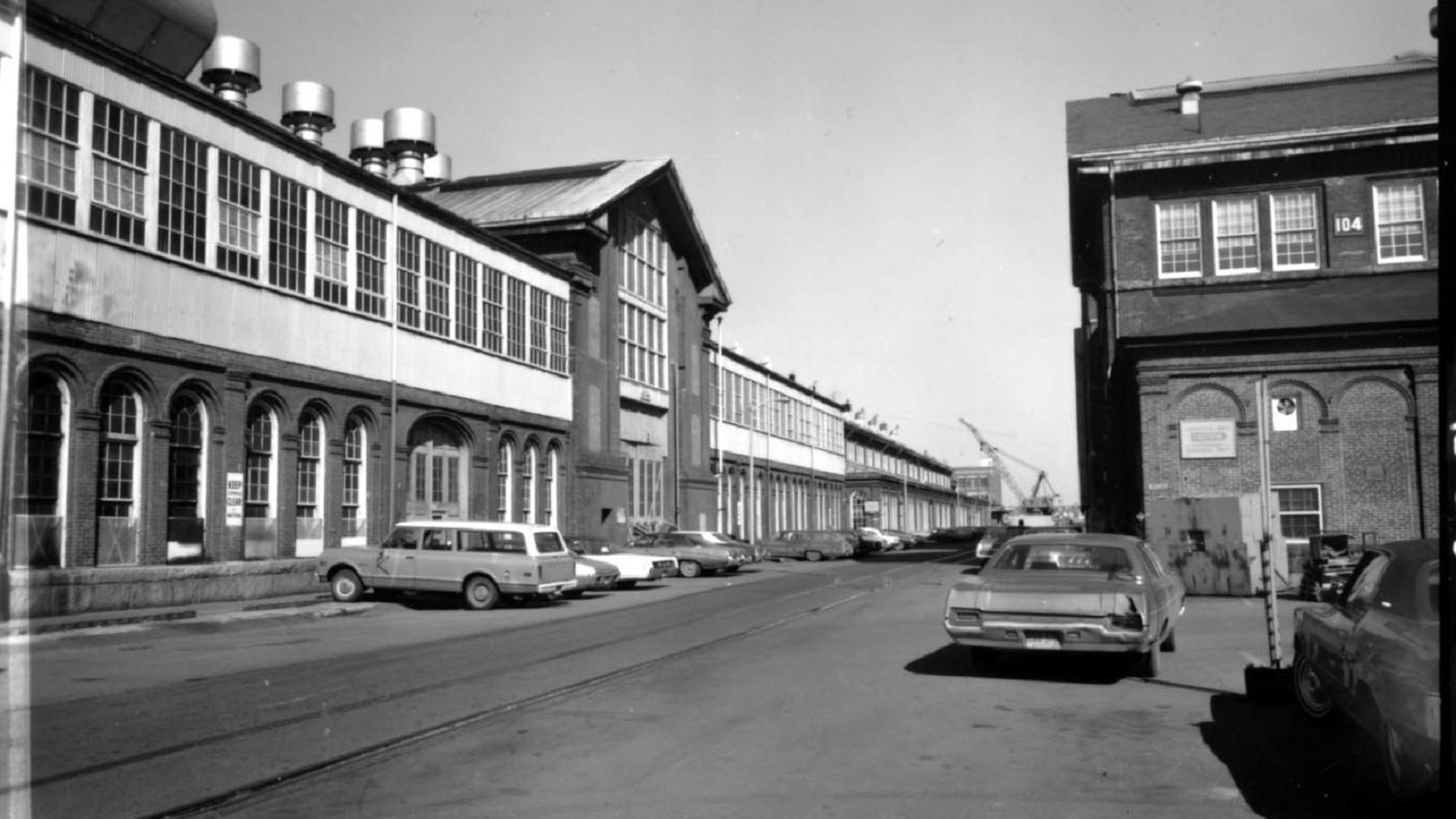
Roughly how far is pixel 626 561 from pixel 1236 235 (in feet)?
65.0

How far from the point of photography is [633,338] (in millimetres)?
48844

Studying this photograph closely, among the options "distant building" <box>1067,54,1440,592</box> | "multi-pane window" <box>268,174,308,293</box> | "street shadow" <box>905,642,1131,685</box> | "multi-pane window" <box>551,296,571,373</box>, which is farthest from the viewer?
"multi-pane window" <box>551,296,571,373</box>

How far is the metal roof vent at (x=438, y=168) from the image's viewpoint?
5169 cm

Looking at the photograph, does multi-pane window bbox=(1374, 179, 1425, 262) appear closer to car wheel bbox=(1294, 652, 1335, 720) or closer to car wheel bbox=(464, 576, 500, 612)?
car wheel bbox=(464, 576, 500, 612)

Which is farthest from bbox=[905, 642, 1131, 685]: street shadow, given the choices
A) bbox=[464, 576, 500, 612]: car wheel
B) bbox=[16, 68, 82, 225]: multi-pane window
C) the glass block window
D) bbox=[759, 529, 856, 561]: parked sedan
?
bbox=[759, 529, 856, 561]: parked sedan

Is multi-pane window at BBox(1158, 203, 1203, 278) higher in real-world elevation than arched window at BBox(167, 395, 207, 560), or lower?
higher

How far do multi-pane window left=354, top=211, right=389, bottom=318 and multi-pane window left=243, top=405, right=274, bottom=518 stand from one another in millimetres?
4483

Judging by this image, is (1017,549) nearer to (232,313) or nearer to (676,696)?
(676,696)

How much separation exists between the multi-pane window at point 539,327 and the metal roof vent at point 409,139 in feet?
24.5

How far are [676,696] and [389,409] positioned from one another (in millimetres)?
22704

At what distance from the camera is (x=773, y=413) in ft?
238

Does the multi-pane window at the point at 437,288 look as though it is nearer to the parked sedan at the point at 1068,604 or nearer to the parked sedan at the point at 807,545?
the parked sedan at the point at 807,545

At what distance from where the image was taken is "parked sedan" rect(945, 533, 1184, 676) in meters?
10.6

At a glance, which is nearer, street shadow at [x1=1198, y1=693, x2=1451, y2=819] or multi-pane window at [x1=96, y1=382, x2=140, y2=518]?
street shadow at [x1=1198, y1=693, x2=1451, y2=819]
